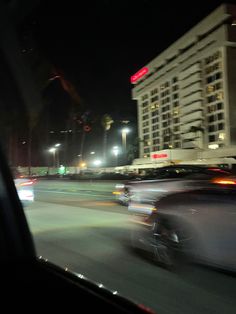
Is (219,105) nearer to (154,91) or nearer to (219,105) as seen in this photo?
(219,105)

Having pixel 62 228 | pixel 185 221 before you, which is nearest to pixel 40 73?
pixel 62 228

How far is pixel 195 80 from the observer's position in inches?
3733

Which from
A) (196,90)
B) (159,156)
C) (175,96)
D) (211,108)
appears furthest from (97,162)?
(211,108)

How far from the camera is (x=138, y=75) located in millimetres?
129750

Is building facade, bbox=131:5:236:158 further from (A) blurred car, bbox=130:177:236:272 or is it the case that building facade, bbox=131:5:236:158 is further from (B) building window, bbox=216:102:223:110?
(A) blurred car, bbox=130:177:236:272

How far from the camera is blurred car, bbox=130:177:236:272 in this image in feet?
20.3

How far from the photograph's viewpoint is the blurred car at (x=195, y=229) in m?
6.18

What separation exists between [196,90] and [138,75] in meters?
37.4

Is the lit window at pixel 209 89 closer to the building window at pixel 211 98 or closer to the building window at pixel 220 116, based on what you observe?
the building window at pixel 211 98

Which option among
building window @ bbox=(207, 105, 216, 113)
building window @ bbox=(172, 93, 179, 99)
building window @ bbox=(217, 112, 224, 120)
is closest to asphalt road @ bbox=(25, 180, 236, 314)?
building window @ bbox=(217, 112, 224, 120)

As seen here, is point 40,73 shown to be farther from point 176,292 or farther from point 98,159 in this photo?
point 98,159

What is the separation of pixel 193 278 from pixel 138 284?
84 centimetres

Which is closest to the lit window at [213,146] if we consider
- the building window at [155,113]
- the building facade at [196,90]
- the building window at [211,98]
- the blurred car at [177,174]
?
the building facade at [196,90]

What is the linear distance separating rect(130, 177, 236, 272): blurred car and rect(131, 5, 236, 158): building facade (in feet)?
248
